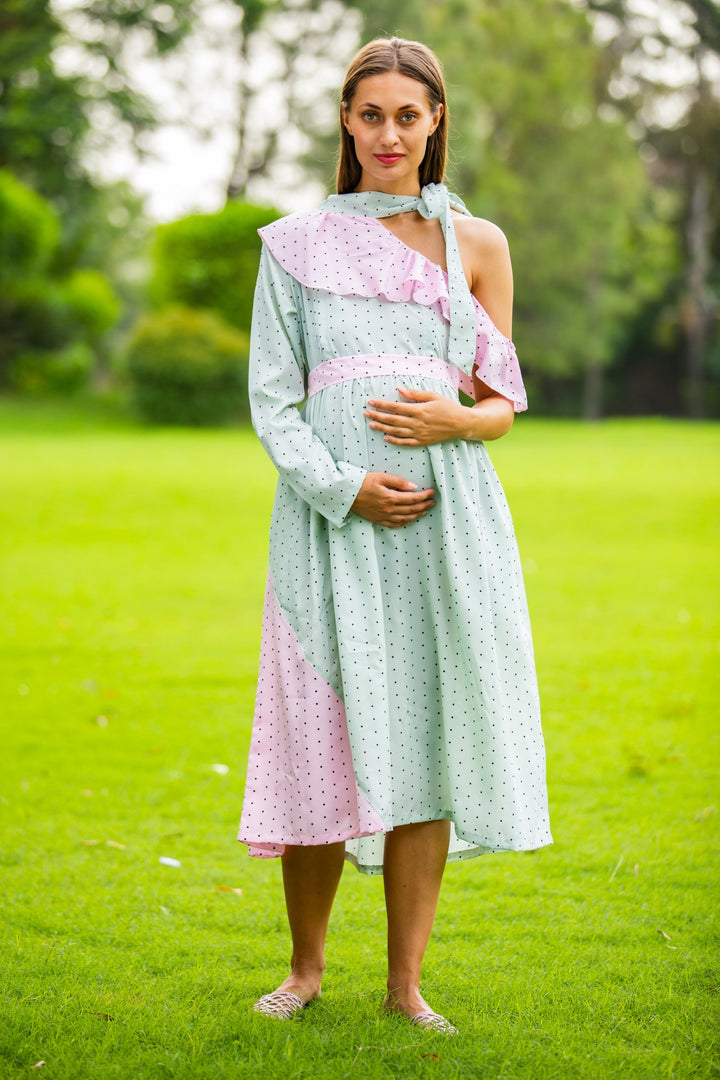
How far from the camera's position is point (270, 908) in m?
3.55

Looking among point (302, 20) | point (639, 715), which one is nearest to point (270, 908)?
point (639, 715)

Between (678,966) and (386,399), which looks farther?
(678,966)

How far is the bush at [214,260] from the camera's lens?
27.3m

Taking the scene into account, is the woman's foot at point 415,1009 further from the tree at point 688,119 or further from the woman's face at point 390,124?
the tree at point 688,119

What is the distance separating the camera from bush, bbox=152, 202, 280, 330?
27.3 metres

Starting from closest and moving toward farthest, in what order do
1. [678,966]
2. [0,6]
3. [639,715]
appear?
1. [678,966]
2. [639,715]
3. [0,6]

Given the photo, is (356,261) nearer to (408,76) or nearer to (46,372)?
(408,76)

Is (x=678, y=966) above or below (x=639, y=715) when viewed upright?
above

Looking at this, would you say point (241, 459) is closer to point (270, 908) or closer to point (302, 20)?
point (270, 908)

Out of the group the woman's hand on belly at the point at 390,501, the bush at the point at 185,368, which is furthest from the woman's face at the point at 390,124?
the bush at the point at 185,368

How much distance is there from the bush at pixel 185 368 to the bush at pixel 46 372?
12.9 ft

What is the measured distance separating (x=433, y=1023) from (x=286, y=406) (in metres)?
1.37

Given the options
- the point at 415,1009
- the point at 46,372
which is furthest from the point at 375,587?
the point at 46,372

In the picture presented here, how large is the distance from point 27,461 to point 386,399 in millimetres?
15105
